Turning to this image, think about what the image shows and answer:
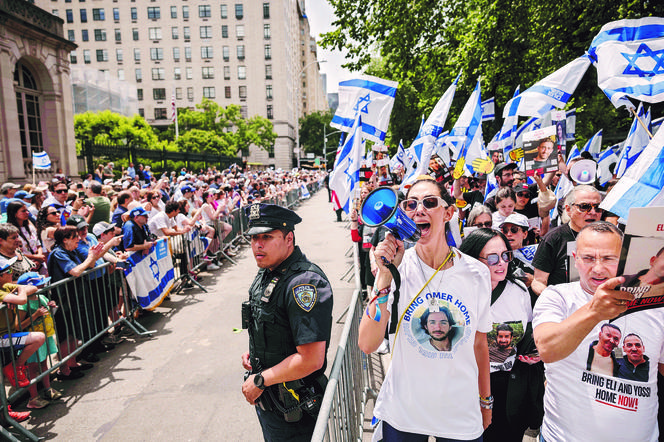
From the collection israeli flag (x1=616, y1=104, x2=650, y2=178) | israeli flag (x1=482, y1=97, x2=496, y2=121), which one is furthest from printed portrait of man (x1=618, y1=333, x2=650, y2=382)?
israeli flag (x1=482, y1=97, x2=496, y2=121)

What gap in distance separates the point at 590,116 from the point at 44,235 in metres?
22.8

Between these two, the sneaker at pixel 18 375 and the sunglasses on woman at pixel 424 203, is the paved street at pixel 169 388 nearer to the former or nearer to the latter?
the sneaker at pixel 18 375

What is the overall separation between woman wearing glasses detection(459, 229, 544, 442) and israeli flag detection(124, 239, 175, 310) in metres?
5.35

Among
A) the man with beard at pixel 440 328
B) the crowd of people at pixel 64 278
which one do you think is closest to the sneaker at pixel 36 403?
the crowd of people at pixel 64 278

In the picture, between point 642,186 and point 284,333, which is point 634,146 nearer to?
point 642,186

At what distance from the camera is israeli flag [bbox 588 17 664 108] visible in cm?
429

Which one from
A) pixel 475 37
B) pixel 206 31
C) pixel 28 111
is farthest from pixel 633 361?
pixel 206 31

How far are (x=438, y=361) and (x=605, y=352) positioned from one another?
775 mm

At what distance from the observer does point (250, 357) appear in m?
2.62

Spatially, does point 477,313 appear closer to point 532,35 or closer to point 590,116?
point 532,35

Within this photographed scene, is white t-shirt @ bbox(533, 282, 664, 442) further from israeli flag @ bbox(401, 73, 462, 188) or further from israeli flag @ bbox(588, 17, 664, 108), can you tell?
israeli flag @ bbox(401, 73, 462, 188)

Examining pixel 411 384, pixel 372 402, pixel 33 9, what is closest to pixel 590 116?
pixel 372 402

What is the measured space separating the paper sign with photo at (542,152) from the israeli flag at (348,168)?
257cm

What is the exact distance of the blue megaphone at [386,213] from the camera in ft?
6.08
